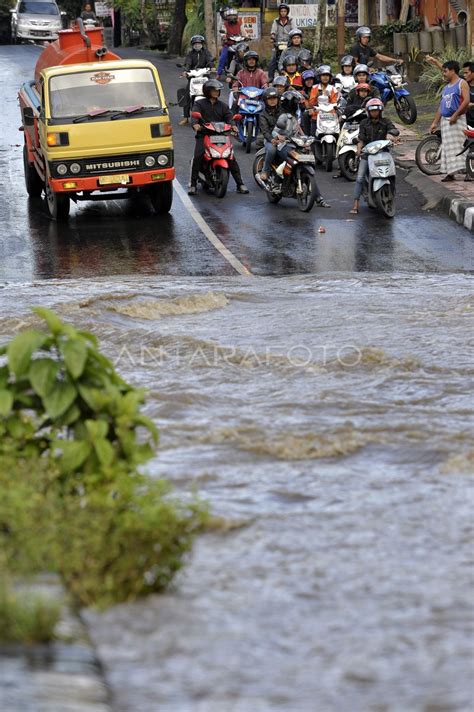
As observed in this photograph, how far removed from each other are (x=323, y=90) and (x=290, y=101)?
117 inches

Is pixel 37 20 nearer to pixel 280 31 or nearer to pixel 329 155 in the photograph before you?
pixel 280 31

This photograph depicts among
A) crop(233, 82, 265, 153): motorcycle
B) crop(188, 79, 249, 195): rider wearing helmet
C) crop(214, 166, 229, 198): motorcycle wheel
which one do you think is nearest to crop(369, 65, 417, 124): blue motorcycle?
crop(233, 82, 265, 153): motorcycle

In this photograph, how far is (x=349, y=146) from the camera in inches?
792

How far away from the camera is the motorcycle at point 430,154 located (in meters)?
20.1

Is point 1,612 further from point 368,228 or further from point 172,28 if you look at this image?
point 172,28

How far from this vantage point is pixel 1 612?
4363mm

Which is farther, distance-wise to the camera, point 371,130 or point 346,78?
point 346,78

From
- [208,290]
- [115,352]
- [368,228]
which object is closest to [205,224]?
[368,228]

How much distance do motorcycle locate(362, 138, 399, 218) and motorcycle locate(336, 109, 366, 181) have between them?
2870mm

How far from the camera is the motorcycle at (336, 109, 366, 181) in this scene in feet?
65.3

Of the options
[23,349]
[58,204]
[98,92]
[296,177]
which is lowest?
[58,204]

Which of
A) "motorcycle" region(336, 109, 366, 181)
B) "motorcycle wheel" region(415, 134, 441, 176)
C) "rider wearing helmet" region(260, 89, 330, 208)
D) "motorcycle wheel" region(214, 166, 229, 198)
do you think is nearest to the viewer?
"rider wearing helmet" region(260, 89, 330, 208)

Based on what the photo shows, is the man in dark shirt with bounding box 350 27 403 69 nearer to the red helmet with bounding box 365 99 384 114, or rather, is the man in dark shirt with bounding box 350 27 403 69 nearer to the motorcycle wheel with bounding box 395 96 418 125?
the motorcycle wheel with bounding box 395 96 418 125

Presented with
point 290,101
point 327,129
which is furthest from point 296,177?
point 327,129
